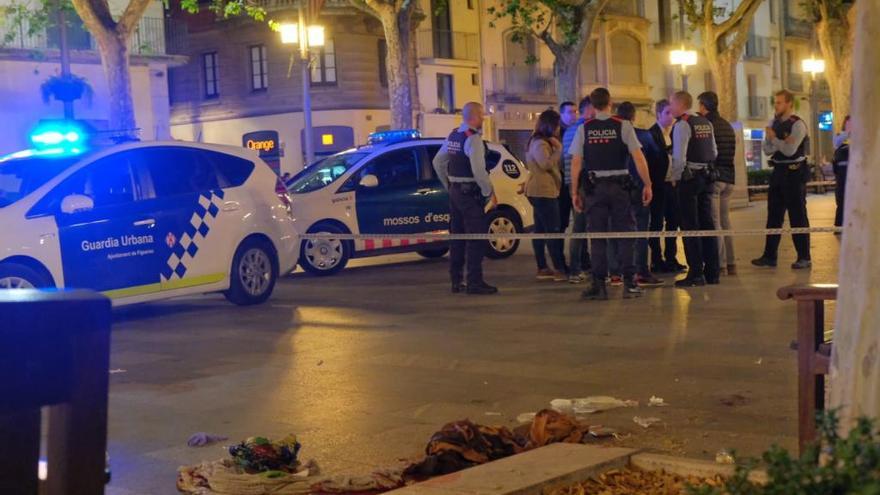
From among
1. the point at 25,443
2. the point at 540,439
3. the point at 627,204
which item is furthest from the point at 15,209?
the point at 25,443

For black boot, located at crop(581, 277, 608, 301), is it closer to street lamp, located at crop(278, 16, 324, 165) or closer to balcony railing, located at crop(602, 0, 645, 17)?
street lamp, located at crop(278, 16, 324, 165)

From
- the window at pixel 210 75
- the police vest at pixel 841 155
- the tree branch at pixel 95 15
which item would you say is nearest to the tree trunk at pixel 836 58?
the window at pixel 210 75

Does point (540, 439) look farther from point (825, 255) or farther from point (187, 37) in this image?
point (187, 37)

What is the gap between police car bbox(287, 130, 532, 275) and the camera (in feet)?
54.4

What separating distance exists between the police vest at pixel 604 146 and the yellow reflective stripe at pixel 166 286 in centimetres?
367

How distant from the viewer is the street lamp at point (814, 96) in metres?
48.4

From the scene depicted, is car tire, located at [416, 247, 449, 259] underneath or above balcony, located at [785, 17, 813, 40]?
underneath

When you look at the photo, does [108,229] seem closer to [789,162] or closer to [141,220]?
[141,220]

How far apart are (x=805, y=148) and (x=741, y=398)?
7.65 meters

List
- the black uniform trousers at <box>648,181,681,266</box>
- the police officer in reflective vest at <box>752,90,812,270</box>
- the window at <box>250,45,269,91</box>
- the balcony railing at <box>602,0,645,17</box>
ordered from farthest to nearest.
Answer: the balcony railing at <box>602,0,645,17</box> < the window at <box>250,45,269,91</box> < the police officer in reflective vest at <box>752,90,812,270</box> < the black uniform trousers at <box>648,181,681,266</box>

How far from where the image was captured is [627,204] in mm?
11844

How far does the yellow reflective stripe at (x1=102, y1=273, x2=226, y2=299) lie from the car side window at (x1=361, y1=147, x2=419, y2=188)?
15.8 ft

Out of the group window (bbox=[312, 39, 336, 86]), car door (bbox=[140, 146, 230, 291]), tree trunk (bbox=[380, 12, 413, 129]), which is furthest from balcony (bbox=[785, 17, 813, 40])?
car door (bbox=[140, 146, 230, 291])

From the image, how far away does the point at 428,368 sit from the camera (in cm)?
888
